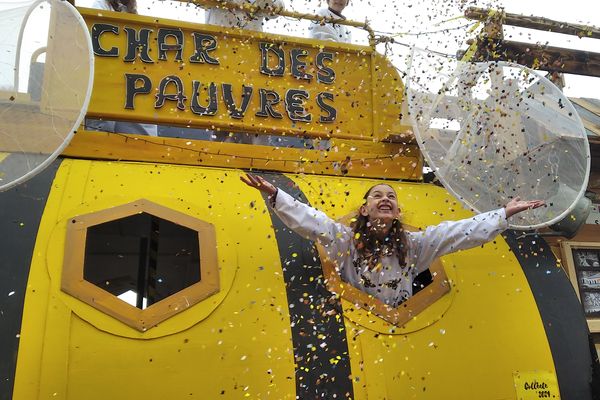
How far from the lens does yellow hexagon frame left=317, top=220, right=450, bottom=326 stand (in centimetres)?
333

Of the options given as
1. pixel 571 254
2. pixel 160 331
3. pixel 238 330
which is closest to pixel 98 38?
pixel 160 331

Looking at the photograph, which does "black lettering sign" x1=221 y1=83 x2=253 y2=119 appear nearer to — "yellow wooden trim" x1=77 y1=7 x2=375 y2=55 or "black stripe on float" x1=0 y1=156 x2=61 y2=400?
"yellow wooden trim" x1=77 y1=7 x2=375 y2=55

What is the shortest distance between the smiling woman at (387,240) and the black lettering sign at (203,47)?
123cm

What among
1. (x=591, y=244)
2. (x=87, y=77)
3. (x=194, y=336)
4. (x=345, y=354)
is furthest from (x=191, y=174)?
(x=591, y=244)

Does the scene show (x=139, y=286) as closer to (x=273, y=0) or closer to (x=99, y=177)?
(x=99, y=177)

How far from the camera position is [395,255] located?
361 cm

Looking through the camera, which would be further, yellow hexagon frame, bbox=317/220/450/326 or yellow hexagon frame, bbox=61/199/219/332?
yellow hexagon frame, bbox=317/220/450/326

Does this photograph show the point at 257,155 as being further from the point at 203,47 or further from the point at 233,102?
the point at 203,47

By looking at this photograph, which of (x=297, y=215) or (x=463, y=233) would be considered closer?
(x=297, y=215)

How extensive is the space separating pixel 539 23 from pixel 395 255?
8.99 ft

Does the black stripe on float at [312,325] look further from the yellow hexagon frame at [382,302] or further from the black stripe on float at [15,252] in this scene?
the black stripe on float at [15,252]

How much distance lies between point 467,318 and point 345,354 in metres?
0.83

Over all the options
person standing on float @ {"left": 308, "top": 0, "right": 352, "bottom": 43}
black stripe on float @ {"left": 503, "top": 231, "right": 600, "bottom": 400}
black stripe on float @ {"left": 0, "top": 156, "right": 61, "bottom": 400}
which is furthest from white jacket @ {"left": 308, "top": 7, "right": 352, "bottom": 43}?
black stripe on float @ {"left": 0, "top": 156, "right": 61, "bottom": 400}

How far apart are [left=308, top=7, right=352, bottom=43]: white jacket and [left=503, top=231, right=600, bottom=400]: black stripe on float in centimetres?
206
